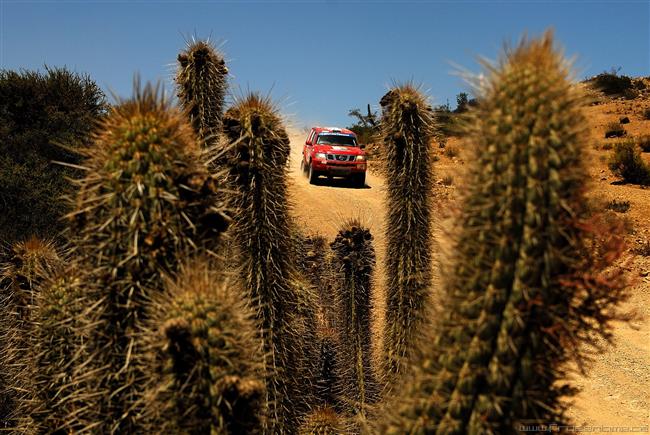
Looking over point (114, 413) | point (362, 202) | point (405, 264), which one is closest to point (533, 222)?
point (114, 413)

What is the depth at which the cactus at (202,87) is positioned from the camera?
570 cm

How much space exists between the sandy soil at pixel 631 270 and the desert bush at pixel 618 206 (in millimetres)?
216

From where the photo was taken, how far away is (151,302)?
109 inches

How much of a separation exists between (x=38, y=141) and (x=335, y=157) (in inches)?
476

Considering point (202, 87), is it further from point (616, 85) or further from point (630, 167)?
point (616, 85)

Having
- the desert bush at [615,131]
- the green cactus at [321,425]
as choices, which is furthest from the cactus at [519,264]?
the desert bush at [615,131]

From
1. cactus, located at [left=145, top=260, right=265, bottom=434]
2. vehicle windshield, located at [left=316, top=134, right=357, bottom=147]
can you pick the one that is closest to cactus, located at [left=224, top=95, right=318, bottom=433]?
cactus, located at [left=145, top=260, right=265, bottom=434]

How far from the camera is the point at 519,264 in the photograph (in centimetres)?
212

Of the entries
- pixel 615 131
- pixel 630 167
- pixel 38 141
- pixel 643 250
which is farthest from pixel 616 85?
pixel 38 141

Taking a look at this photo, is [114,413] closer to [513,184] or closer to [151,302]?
[151,302]

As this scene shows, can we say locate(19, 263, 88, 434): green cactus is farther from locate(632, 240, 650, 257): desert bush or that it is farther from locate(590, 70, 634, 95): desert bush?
locate(590, 70, 634, 95): desert bush

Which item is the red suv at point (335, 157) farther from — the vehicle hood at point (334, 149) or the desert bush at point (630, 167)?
the desert bush at point (630, 167)

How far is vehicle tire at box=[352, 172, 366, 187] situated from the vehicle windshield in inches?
48.4

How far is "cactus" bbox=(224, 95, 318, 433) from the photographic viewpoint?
4402mm
